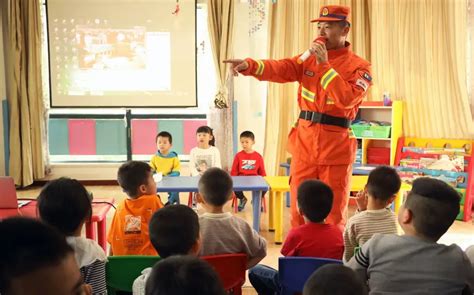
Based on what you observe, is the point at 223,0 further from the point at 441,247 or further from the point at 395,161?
the point at 441,247

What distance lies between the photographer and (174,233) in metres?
1.61

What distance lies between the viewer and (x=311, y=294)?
1.09 meters

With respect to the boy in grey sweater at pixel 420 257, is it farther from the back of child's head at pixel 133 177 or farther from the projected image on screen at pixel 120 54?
the projected image on screen at pixel 120 54

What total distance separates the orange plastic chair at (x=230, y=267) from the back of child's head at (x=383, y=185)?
776 millimetres

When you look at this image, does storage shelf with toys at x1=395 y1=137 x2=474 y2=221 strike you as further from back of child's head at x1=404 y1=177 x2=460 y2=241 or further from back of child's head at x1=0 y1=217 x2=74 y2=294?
back of child's head at x1=0 y1=217 x2=74 y2=294

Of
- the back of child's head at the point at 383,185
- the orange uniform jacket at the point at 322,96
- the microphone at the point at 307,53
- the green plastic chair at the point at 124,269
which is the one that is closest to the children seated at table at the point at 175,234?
the green plastic chair at the point at 124,269

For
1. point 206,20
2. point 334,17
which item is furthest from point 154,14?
point 334,17

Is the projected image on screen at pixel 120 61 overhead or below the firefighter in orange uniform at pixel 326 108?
overhead

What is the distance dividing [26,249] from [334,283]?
25.1 inches

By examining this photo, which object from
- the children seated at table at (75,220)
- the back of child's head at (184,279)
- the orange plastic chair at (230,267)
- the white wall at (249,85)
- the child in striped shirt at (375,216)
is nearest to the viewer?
the back of child's head at (184,279)

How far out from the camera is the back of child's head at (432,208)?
1622mm

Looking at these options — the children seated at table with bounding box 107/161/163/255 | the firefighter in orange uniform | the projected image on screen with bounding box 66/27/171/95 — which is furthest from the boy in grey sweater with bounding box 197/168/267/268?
the projected image on screen with bounding box 66/27/171/95

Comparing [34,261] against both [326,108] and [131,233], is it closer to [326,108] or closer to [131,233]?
[131,233]

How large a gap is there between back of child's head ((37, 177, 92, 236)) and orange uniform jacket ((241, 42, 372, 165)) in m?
1.35
